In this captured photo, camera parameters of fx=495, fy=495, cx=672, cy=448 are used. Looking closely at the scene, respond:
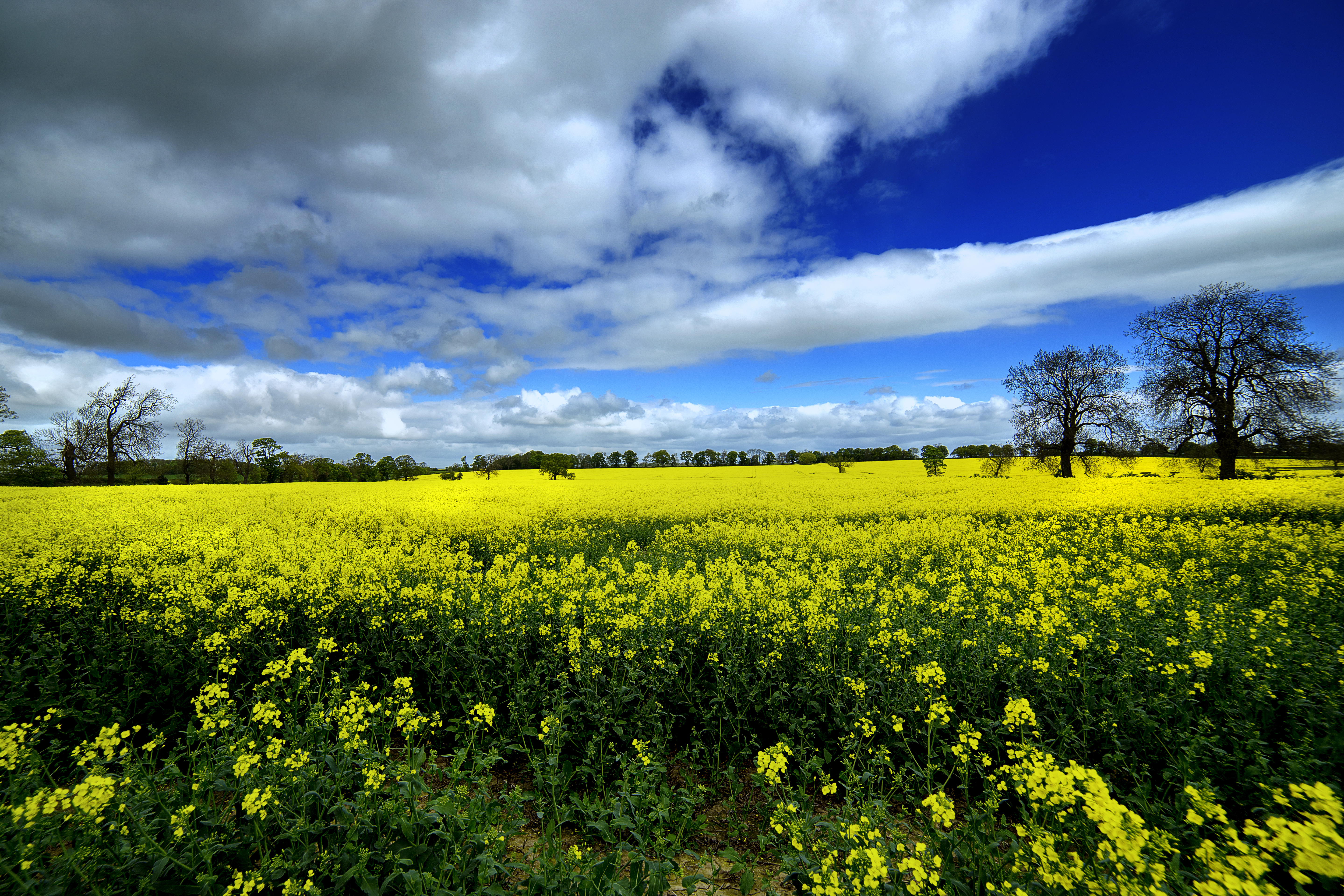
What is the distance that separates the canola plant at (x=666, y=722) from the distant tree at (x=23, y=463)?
49787 millimetres

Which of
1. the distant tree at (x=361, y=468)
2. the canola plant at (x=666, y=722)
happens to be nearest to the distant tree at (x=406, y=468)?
the distant tree at (x=361, y=468)

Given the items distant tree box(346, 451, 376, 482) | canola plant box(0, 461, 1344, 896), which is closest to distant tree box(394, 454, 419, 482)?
distant tree box(346, 451, 376, 482)

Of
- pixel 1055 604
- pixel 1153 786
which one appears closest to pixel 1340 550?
pixel 1055 604

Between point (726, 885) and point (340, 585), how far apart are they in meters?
6.95

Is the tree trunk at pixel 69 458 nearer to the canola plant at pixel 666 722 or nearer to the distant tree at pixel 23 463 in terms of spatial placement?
the distant tree at pixel 23 463

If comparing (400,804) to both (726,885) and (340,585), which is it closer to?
(726,885)

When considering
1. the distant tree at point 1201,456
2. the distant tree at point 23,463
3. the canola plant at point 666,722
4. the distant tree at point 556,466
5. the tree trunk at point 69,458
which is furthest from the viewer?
the distant tree at point 556,466

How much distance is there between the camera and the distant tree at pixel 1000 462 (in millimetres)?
41312

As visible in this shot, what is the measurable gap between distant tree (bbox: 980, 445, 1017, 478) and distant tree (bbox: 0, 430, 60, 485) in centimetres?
8042

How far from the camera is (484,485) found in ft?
119

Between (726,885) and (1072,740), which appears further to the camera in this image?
(1072,740)

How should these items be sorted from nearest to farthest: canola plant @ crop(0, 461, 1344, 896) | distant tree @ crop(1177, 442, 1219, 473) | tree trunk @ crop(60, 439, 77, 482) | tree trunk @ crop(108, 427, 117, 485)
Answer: canola plant @ crop(0, 461, 1344, 896)
distant tree @ crop(1177, 442, 1219, 473)
tree trunk @ crop(60, 439, 77, 482)
tree trunk @ crop(108, 427, 117, 485)

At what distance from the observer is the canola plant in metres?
3.02

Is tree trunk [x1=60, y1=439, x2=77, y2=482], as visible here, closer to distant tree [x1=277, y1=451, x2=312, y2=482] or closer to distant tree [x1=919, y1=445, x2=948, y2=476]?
distant tree [x1=277, y1=451, x2=312, y2=482]
